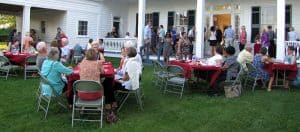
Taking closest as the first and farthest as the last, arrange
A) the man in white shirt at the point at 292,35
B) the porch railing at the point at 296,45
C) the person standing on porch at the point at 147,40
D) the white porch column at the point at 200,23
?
the porch railing at the point at 296,45, the man in white shirt at the point at 292,35, the white porch column at the point at 200,23, the person standing on porch at the point at 147,40

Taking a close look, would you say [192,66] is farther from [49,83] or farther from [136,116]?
[49,83]

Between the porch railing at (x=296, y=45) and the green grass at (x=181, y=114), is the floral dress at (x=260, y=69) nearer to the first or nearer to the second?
the green grass at (x=181, y=114)

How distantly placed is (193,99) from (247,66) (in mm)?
2271

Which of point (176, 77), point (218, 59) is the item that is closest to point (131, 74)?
point (176, 77)

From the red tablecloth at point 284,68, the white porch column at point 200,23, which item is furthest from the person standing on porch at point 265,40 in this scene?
the red tablecloth at point 284,68

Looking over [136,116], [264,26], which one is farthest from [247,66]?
[264,26]

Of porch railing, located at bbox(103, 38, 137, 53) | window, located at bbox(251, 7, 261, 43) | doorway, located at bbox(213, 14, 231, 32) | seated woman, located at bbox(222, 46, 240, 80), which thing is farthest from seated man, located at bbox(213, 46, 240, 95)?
porch railing, located at bbox(103, 38, 137, 53)

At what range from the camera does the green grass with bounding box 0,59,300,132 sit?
5.89 metres

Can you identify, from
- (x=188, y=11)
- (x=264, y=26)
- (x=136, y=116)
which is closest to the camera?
(x=136, y=116)

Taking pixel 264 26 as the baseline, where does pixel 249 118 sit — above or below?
below

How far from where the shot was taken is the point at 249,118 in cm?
643

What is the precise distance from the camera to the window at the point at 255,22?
675 inches

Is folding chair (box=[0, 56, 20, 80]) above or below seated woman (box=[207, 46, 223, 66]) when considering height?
below

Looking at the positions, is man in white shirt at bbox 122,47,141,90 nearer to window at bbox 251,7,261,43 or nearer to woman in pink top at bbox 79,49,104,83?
woman in pink top at bbox 79,49,104,83
